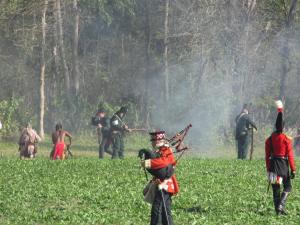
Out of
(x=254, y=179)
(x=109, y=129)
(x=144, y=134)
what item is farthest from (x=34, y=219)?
(x=144, y=134)

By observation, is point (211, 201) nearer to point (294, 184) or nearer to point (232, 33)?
Result: point (294, 184)

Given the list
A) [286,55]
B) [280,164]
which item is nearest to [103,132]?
[286,55]

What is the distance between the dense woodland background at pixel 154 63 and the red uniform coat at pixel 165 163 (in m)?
28.6

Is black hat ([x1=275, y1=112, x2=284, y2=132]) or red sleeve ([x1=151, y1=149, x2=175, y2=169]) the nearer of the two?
red sleeve ([x1=151, y1=149, x2=175, y2=169])

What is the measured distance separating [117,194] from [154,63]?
41.5 m

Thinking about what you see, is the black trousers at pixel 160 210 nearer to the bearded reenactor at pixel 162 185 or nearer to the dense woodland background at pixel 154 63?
the bearded reenactor at pixel 162 185

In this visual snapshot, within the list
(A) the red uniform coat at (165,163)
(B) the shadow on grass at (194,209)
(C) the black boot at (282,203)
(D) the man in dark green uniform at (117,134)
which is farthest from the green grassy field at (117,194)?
(D) the man in dark green uniform at (117,134)

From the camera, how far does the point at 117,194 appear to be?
65.7 ft

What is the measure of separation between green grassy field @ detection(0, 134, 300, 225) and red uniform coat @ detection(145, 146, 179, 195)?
1.90 m

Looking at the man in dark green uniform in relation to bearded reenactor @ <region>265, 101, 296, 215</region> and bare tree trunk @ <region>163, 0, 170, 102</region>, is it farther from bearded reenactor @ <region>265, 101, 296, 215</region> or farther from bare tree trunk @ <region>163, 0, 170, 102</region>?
bare tree trunk @ <region>163, 0, 170, 102</region>

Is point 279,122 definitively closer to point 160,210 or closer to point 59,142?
point 160,210

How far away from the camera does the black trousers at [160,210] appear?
14789mm

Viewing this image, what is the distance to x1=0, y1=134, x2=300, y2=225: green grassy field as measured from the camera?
17109mm

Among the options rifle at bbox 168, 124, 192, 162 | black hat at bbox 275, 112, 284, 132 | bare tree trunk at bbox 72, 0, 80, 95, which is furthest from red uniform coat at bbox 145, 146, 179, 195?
bare tree trunk at bbox 72, 0, 80, 95
